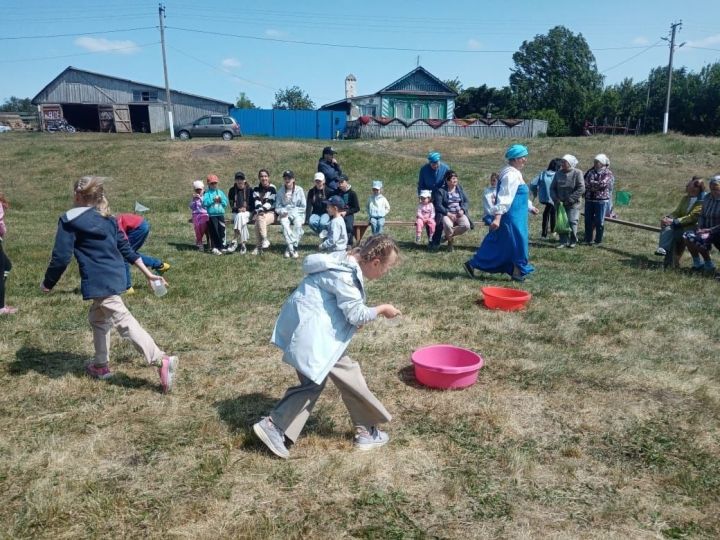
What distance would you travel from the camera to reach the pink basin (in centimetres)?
456

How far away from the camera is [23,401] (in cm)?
447

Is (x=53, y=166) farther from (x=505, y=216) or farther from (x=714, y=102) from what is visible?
(x=714, y=102)

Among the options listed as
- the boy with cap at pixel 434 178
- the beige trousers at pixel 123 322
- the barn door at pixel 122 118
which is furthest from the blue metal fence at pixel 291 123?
the beige trousers at pixel 123 322

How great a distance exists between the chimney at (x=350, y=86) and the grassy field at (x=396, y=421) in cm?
4616

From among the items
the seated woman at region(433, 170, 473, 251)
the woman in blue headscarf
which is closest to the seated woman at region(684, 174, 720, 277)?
the woman in blue headscarf

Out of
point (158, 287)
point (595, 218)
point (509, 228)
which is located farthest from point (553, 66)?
point (158, 287)

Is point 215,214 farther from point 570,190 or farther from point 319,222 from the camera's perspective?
point 570,190

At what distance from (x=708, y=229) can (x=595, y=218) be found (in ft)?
9.52

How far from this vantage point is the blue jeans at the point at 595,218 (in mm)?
10884

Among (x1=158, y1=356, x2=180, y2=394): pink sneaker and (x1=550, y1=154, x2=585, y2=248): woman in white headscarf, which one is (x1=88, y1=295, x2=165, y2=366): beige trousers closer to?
(x1=158, y1=356, x2=180, y2=394): pink sneaker

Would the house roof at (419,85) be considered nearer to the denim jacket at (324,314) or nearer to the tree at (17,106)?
the denim jacket at (324,314)

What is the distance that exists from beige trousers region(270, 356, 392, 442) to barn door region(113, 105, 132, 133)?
4264cm

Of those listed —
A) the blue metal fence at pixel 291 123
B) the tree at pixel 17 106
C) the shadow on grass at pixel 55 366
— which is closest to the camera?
the shadow on grass at pixel 55 366

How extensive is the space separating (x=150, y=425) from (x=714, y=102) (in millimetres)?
51300
